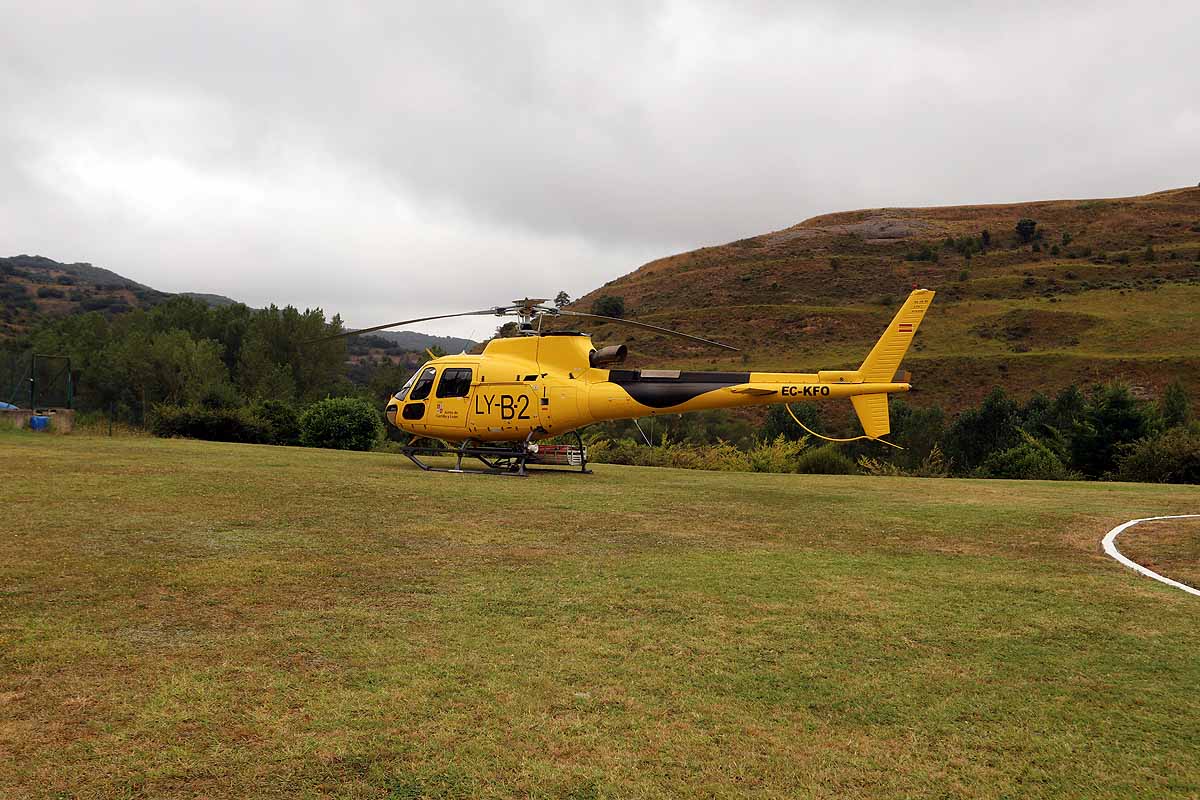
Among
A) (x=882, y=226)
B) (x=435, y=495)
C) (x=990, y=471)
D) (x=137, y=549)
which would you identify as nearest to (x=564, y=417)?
(x=435, y=495)

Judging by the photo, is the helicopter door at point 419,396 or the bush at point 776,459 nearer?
the helicopter door at point 419,396

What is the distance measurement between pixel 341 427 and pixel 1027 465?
2176cm

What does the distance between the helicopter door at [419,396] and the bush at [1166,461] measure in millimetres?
17952

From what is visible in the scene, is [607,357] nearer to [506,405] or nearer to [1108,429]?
[506,405]

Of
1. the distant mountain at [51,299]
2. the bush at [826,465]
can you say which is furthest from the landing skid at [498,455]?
the distant mountain at [51,299]

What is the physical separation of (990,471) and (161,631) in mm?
26571

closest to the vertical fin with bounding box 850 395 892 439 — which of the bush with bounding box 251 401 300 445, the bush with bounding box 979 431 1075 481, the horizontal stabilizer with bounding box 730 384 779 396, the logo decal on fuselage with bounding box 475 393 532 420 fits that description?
the horizontal stabilizer with bounding box 730 384 779 396

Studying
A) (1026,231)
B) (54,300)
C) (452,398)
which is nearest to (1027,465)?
(452,398)

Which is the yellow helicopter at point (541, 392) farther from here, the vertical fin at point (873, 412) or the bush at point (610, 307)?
the bush at point (610, 307)

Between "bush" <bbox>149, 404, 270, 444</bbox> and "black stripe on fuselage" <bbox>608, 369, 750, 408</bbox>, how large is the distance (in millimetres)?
17787

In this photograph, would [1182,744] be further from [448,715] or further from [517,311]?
[517,311]

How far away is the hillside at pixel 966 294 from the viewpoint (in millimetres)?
59031

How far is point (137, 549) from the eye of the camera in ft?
22.6

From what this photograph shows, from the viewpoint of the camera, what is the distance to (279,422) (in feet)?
94.6
